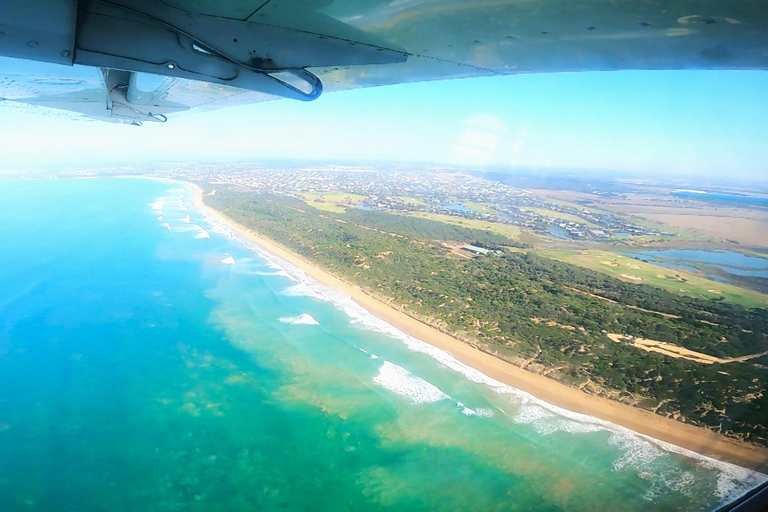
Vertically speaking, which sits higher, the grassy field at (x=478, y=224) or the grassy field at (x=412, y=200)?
the grassy field at (x=412, y=200)

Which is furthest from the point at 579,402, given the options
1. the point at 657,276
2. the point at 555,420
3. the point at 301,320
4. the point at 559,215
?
the point at 559,215

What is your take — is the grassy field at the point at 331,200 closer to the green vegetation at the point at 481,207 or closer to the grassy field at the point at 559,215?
the green vegetation at the point at 481,207

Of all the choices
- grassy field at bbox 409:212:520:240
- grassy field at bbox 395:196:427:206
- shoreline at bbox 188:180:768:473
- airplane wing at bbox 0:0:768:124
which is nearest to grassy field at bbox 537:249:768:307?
grassy field at bbox 409:212:520:240

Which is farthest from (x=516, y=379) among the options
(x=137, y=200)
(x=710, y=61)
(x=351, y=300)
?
(x=137, y=200)

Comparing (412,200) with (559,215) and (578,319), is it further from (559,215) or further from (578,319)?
(578,319)

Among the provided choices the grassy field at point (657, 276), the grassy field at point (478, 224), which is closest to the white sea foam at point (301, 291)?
the grassy field at point (657, 276)

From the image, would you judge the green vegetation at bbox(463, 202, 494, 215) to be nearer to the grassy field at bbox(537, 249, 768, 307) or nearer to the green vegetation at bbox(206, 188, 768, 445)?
the green vegetation at bbox(206, 188, 768, 445)
